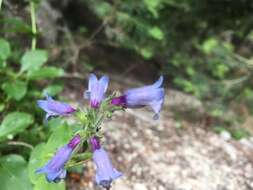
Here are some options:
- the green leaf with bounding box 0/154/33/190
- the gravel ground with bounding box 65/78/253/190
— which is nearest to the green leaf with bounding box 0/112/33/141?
the green leaf with bounding box 0/154/33/190

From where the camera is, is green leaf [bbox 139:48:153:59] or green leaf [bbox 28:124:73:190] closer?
green leaf [bbox 28:124:73:190]

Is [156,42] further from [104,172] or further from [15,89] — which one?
[104,172]

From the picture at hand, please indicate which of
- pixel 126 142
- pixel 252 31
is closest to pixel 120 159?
pixel 126 142

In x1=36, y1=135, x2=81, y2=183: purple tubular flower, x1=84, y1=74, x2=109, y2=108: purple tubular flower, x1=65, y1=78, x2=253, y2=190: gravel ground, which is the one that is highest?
x1=84, y1=74, x2=109, y2=108: purple tubular flower

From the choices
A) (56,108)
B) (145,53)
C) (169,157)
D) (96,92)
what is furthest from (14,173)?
(145,53)

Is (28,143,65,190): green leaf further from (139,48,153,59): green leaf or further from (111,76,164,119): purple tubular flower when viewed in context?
(139,48,153,59): green leaf

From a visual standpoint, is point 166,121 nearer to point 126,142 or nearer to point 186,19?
point 126,142
